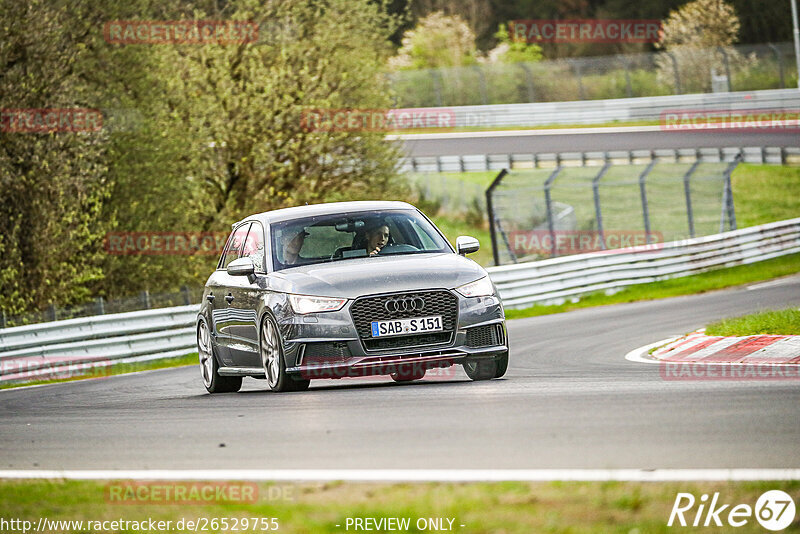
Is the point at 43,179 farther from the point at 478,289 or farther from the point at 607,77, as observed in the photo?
the point at 607,77

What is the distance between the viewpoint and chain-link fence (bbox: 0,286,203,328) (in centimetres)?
1998

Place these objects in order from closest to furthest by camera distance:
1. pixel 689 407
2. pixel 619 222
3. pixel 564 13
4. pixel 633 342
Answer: pixel 689 407, pixel 633 342, pixel 619 222, pixel 564 13

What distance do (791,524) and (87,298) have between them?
22526mm

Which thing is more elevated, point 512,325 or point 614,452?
point 614,452

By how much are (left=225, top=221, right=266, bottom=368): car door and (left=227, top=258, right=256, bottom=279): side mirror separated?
0.40ft

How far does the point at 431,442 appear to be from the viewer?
7.36m

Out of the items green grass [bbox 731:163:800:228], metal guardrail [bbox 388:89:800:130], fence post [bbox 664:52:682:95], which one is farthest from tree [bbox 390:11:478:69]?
green grass [bbox 731:163:800:228]

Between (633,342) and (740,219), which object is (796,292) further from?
(740,219)

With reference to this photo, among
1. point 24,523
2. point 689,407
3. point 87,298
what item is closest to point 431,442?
point 689,407

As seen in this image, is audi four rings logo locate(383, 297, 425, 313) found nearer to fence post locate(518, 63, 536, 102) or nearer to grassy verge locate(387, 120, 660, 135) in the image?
grassy verge locate(387, 120, 660, 135)

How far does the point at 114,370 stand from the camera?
1939cm

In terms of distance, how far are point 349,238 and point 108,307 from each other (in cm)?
962

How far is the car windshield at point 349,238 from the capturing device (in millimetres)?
11602

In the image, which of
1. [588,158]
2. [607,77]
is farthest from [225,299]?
[607,77]
